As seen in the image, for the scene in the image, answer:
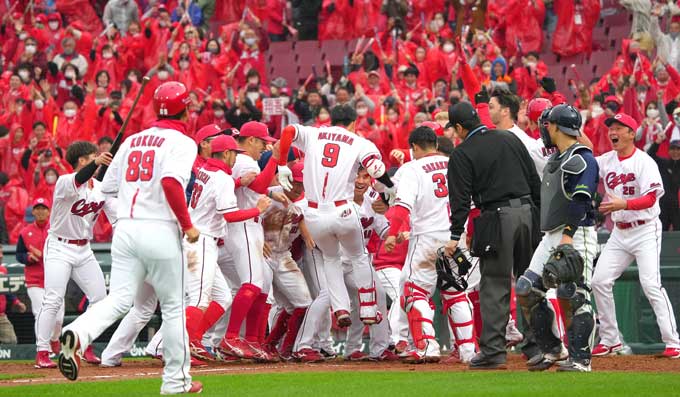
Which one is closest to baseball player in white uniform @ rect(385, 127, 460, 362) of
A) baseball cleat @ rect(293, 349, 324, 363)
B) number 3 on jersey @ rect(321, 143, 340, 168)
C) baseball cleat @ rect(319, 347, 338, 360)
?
number 3 on jersey @ rect(321, 143, 340, 168)

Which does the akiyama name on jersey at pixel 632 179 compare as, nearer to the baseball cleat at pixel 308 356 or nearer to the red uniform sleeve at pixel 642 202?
the red uniform sleeve at pixel 642 202

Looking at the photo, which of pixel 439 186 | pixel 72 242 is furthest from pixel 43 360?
pixel 439 186

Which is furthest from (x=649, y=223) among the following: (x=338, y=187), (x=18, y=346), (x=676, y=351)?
(x=18, y=346)

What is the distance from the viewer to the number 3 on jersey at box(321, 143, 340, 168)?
11347mm

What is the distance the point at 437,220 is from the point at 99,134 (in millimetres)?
10757

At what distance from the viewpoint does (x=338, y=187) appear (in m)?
11.4

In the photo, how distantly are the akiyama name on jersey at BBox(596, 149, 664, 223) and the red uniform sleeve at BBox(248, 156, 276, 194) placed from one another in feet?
10.6

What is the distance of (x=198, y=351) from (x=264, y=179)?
1.74m

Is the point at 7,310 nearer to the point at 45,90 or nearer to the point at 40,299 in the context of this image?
the point at 40,299

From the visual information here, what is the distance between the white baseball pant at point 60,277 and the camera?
1170 centimetres

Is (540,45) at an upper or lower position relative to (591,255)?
upper

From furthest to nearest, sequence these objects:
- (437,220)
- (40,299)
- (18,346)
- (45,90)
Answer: (45,90) → (18,346) → (40,299) → (437,220)

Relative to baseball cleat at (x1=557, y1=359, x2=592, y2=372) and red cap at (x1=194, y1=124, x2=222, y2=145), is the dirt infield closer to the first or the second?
baseball cleat at (x1=557, y1=359, x2=592, y2=372)

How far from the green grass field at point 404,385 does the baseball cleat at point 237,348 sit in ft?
5.20
